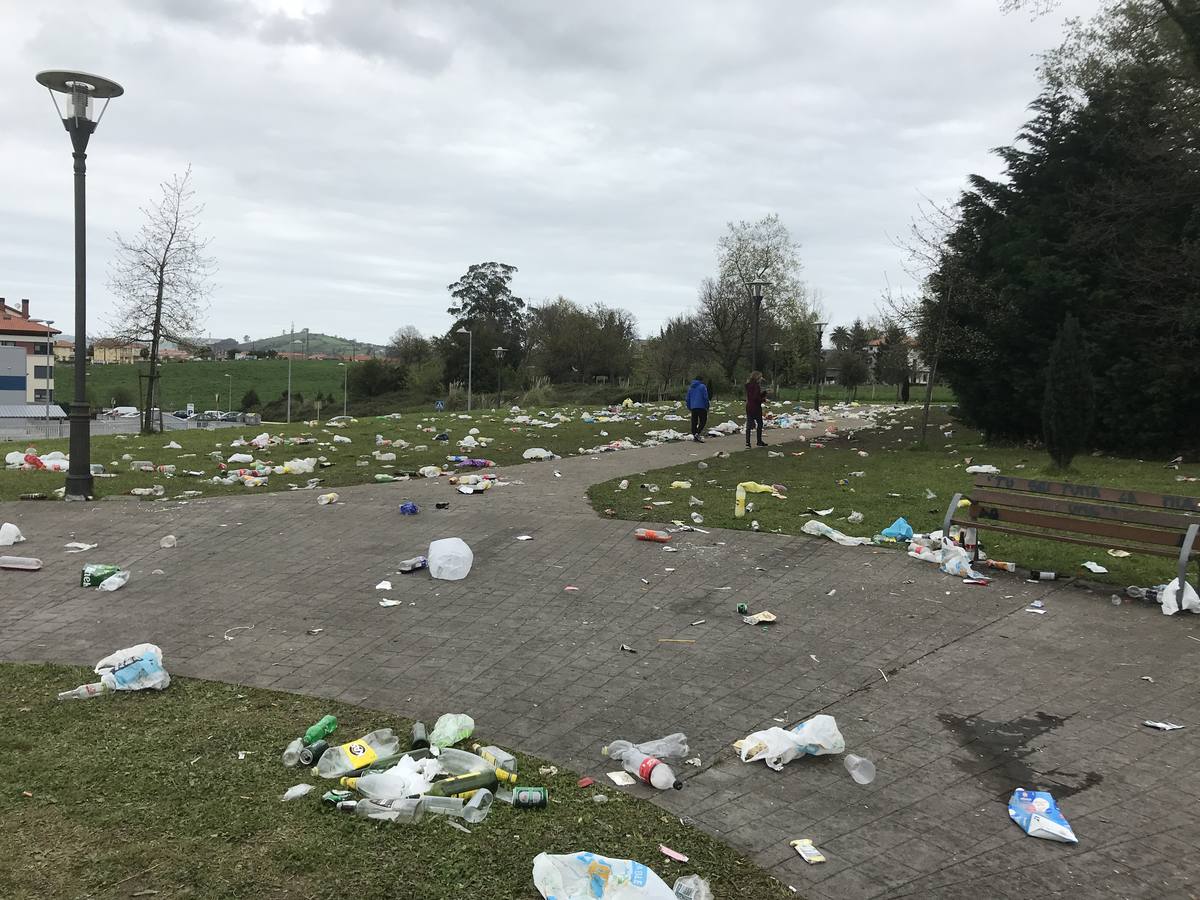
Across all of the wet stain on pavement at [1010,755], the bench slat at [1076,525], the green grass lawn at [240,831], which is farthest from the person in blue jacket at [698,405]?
the green grass lawn at [240,831]

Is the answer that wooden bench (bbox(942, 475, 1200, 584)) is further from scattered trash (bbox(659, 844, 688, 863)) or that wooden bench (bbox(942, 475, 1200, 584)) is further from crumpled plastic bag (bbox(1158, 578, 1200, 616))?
scattered trash (bbox(659, 844, 688, 863))

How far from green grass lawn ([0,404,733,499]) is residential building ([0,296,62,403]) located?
67338 millimetres

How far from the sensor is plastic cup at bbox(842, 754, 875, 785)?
3.66m

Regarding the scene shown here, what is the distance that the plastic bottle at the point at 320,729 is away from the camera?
3.84m

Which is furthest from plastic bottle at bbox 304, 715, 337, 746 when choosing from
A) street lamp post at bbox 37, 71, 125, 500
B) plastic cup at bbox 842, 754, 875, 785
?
street lamp post at bbox 37, 71, 125, 500

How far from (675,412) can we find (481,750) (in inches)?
945

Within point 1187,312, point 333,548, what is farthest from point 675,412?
point 333,548

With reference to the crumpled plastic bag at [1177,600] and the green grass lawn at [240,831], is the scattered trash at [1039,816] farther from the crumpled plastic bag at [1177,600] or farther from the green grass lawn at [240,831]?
the crumpled plastic bag at [1177,600]

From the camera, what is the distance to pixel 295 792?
3.36m

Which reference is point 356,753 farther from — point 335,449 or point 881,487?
point 335,449

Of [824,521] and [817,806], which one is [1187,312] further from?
[817,806]

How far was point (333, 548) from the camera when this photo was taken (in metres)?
7.71

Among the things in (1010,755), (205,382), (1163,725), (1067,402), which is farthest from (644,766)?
(205,382)

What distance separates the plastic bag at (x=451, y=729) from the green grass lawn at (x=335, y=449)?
762 centimetres
